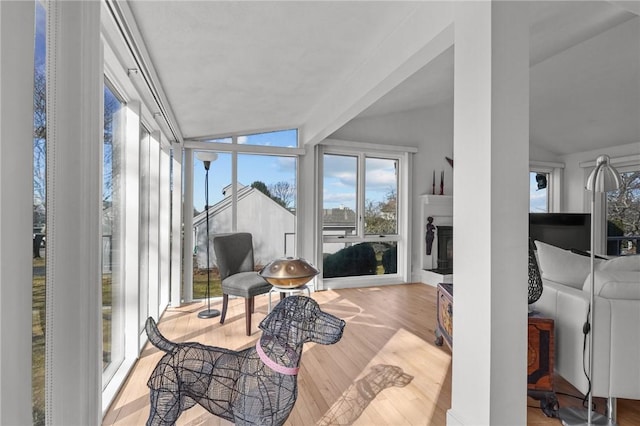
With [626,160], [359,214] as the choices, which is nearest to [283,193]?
[359,214]

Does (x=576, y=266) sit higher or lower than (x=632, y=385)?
higher

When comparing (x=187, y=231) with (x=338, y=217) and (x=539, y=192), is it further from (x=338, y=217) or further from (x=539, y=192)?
(x=539, y=192)

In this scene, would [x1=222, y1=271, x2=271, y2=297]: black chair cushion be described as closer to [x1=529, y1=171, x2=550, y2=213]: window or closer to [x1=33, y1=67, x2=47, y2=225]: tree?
[x1=33, y1=67, x2=47, y2=225]: tree

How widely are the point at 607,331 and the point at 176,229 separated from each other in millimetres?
4064

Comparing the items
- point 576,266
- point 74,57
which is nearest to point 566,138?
point 576,266

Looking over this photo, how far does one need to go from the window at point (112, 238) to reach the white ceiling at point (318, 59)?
51 centimetres

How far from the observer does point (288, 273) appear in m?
2.04

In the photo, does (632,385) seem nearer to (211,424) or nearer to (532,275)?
(532,275)

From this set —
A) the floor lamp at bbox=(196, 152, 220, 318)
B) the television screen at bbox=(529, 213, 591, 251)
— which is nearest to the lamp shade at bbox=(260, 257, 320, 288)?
the floor lamp at bbox=(196, 152, 220, 318)

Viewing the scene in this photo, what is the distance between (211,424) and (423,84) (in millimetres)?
4196

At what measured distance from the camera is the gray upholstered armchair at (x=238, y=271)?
3.04 metres

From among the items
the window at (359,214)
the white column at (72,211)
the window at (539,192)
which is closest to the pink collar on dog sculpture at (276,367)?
the white column at (72,211)

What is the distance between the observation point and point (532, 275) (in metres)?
1.89

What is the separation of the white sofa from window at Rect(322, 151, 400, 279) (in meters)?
3.22
